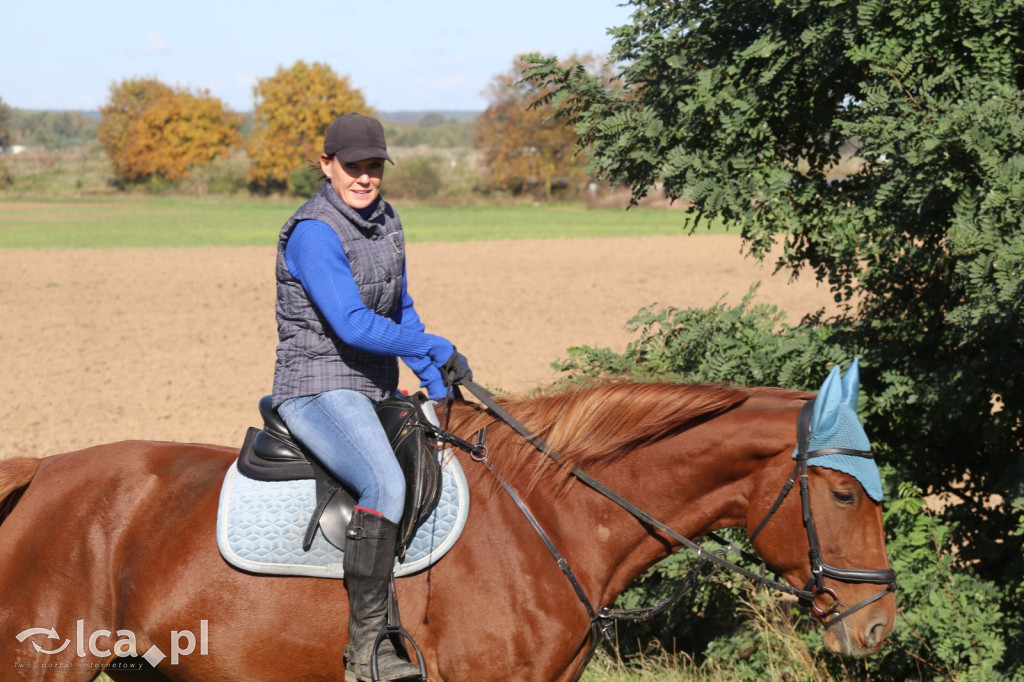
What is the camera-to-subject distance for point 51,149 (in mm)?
127188

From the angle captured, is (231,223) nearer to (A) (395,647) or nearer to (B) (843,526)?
(A) (395,647)

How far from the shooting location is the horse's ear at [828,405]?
10.9 ft

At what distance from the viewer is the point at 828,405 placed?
3314mm

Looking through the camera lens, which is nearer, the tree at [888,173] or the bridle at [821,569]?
the bridle at [821,569]

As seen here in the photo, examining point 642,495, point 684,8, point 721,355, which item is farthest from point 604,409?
point 684,8

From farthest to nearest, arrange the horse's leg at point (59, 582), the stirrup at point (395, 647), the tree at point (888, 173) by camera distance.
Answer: the tree at point (888, 173), the horse's leg at point (59, 582), the stirrup at point (395, 647)

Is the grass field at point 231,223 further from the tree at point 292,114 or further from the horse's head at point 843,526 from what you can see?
the horse's head at point 843,526

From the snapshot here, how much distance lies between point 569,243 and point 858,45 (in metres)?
35.4

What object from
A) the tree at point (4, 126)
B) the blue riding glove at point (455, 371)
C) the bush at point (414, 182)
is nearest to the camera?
the blue riding glove at point (455, 371)

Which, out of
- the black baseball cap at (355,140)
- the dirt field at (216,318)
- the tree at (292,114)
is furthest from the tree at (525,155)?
the black baseball cap at (355,140)

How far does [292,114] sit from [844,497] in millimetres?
90299

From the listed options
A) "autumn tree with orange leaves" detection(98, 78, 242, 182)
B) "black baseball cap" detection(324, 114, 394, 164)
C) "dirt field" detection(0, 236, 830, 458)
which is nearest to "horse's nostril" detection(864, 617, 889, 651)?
"black baseball cap" detection(324, 114, 394, 164)

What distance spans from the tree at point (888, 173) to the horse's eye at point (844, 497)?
1689 mm

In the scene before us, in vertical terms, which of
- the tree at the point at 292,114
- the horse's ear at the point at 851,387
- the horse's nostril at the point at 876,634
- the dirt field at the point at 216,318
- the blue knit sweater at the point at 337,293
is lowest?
the dirt field at the point at 216,318
